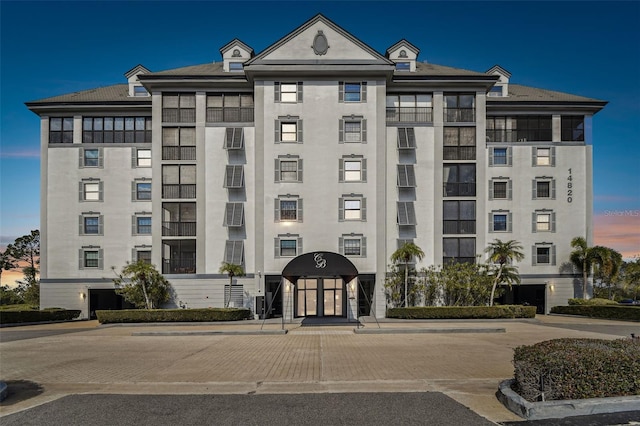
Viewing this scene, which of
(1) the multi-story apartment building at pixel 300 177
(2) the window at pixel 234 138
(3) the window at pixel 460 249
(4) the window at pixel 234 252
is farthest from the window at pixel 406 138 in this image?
(4) the window at pixel 234 252

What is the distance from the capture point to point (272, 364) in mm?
16578

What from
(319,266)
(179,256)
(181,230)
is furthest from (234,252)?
(319,266)

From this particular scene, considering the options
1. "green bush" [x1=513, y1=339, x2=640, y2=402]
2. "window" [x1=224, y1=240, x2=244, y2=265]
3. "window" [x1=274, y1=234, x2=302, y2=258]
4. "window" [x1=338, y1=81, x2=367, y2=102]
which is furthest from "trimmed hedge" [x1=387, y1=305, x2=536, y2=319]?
"green bush" [x1=513, y1=339, x2=640, y2=402]

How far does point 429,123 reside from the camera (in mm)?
38656

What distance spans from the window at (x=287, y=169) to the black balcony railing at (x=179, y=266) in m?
9.21

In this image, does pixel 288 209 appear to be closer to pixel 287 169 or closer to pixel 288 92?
pixel 287 169

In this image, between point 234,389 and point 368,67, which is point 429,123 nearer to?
point 368,67

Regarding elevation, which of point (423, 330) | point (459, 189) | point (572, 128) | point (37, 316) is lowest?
point (37, 316)

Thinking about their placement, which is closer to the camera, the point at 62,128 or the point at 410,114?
the point at 410,114

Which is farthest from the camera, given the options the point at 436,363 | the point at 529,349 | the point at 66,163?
the point at 66,163

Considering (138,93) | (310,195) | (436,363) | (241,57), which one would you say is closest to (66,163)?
(138,93)

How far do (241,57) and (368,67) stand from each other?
35.3 feet

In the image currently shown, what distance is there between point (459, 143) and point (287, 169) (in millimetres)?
13612

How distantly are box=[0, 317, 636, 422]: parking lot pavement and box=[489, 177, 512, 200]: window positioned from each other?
16413 millimetres
